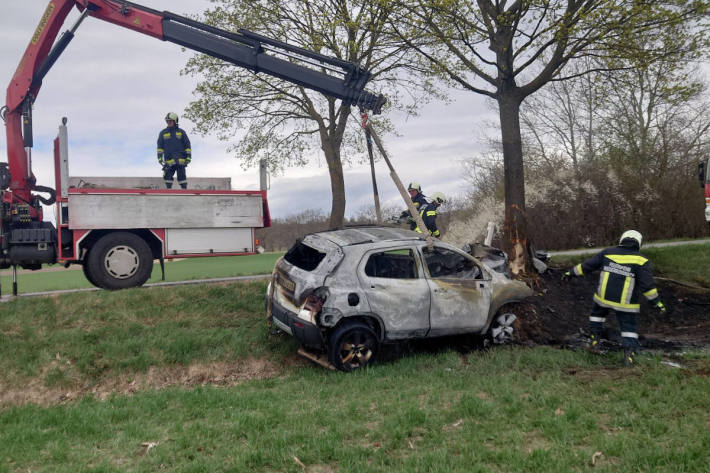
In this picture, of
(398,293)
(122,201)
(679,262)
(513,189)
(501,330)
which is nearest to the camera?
(398,293)

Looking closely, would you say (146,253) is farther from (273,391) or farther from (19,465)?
(19,465)

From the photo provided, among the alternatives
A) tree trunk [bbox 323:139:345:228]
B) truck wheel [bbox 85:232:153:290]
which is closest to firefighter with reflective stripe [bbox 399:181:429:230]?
truck wheel [bbox 85:232:153:290]

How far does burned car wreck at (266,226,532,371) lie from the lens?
7.17m

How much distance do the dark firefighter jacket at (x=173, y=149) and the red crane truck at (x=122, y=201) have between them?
4.62ft

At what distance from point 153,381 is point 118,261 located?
117 inches

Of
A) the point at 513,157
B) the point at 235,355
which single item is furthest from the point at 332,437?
the point at 513,157

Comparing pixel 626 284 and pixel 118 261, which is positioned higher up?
pixel 118 261

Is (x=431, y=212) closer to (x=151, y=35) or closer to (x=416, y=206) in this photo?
(x=416, y=206)

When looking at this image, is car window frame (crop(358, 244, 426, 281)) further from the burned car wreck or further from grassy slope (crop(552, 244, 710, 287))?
grassy slope (crop(552, 244, 710, 287))

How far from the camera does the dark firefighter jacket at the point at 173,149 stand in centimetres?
1132

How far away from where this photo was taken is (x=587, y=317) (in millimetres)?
10844

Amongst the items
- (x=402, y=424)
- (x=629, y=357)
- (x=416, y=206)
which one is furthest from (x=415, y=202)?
(x=402, y=424)

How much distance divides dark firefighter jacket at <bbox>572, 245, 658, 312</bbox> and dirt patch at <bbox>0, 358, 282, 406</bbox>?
15.6ft

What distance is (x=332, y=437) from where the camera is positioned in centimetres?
505
